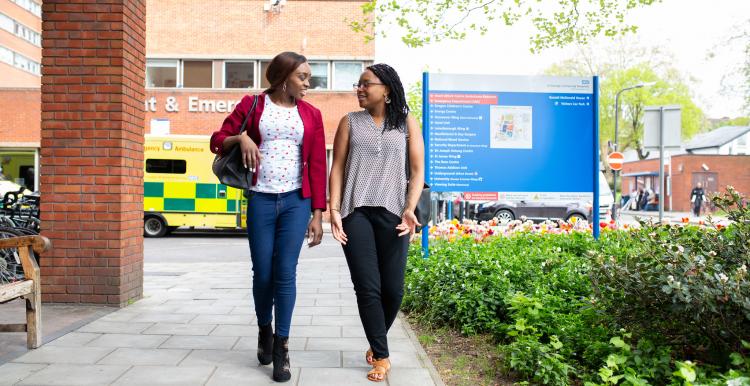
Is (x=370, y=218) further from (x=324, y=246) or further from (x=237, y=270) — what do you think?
(x=324, y=246)

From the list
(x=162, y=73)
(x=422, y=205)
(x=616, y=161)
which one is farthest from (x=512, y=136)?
(x=162, y=73)

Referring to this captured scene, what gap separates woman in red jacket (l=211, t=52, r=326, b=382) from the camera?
3701mm

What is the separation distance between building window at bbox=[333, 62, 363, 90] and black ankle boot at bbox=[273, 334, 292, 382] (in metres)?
21.3

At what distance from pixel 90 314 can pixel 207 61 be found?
2085cm

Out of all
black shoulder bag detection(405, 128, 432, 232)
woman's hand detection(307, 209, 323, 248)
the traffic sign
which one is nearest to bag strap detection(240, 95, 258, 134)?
woman's hand detection(307, 209, 323, 248)

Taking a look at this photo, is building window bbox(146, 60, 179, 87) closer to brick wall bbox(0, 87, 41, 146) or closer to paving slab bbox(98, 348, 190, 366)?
brick wall bbox(0, 87, 41, 146)

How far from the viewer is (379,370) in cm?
367

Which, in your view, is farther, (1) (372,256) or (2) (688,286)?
(1) (372,256)

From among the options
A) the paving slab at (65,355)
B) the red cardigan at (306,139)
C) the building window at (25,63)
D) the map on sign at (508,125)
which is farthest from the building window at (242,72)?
the building window at (25,63)

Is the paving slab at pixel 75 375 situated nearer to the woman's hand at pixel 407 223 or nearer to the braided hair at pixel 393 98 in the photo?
the woman's hand at pixel 407 223

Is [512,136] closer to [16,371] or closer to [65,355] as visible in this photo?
[65,355]

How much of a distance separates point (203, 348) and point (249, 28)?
2200 centimetres

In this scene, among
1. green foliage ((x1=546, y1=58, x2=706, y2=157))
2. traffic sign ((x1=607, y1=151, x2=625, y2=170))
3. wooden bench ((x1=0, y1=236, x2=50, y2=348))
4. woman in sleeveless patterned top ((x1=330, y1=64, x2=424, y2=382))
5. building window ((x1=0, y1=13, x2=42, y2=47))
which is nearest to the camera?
woman in sleeveless patterned top ((x1=330, y1=64, x2=424, y2=382))

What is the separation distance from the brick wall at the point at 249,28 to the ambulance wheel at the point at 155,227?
9.97 m
